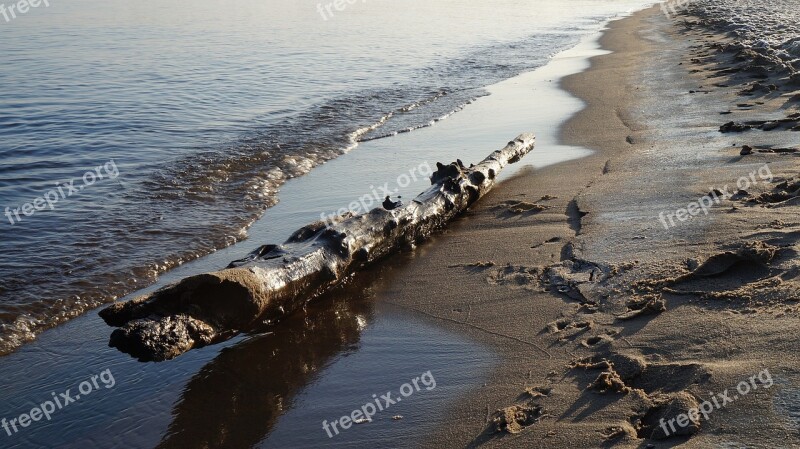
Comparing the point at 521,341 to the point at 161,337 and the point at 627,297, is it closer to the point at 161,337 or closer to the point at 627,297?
the point at 627,297

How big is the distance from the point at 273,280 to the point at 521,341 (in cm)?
153

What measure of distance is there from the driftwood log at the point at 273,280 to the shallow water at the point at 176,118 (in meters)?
1.34

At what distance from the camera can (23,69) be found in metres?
15.4

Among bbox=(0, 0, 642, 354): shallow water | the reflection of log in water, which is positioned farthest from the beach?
bbox=(0, 0, 642, 354): shallow water

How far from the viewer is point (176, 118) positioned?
1167 cm

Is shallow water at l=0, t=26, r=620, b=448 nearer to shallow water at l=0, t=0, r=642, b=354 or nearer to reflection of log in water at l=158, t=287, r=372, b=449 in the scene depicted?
reflection of log in water at l=158, t=287, r=372, b=449

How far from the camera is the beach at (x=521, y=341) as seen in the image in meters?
3.19

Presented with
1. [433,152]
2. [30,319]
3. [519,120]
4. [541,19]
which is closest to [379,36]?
[541,19]

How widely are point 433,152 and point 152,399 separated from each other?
6.06m

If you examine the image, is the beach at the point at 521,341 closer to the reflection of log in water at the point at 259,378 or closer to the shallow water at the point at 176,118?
the reflection of log in water at the point at 259,378

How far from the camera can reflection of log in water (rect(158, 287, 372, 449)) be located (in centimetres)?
343

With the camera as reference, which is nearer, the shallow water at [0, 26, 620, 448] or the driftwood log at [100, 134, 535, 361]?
the shallow water at [0, 26, 620, 448]

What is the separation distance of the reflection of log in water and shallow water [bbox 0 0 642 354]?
1552 millimetres

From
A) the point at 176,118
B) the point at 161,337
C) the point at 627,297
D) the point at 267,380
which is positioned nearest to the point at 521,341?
the point at 627,297
